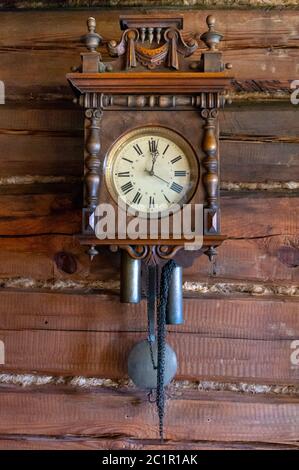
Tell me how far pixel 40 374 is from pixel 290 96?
95cm

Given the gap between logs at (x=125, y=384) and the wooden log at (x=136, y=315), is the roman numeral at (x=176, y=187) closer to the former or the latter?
the wooden log at (x=136, y=315)

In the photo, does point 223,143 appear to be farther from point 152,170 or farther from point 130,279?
point 130,279

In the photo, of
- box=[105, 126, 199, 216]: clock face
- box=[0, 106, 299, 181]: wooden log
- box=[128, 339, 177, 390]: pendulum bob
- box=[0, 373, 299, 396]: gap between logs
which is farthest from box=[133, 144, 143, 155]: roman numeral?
box=[0, 373, 299, 396]: gap between logs

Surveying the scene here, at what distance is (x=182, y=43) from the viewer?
3.17 ft

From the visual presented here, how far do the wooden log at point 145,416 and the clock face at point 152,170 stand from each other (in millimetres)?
483

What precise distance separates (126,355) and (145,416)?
0.15 m

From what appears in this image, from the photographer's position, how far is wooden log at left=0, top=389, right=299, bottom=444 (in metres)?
1.08

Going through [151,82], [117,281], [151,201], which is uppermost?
[151,82]

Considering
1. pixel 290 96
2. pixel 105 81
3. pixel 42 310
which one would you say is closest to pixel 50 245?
pixel 42 310

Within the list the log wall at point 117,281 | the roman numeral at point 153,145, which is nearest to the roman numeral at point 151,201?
the roman numeral at point 153,145

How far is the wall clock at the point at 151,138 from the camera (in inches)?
37.4

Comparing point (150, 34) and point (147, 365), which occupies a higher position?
point (150, 34)

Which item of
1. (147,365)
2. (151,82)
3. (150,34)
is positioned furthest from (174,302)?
(150,34)

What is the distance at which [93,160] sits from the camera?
0.96m
